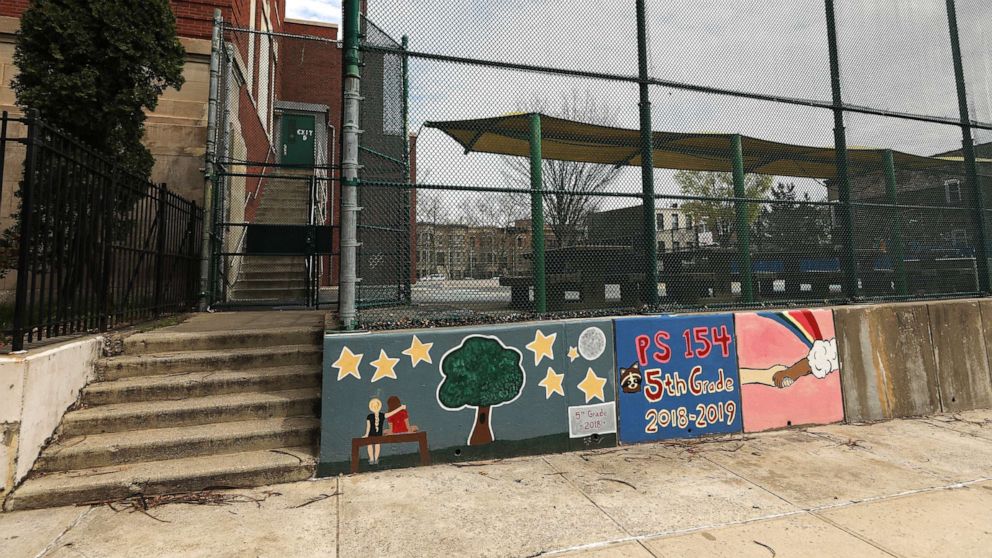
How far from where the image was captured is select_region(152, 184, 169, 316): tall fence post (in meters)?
5.35

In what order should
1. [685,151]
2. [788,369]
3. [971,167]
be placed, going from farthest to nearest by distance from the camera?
[685,151] < [971,167] < [788,369]

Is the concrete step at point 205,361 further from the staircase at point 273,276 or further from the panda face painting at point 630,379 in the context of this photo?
the staircase at point 273,276

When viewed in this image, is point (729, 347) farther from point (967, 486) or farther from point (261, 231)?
point (261, 231)

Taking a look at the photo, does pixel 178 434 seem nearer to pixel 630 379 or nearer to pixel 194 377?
pixel 194 377

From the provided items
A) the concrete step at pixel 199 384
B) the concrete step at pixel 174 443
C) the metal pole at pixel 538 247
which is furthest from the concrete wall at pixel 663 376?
the concrete step at pixel 199 384

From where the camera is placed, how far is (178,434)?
3467mm

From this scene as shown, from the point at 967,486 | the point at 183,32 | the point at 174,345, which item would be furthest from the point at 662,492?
the point at 183,32

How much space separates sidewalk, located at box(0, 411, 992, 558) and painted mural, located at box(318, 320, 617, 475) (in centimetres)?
18

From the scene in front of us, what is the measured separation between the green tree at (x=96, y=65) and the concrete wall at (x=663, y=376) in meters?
4.25

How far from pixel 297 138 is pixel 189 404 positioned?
53.7 feet

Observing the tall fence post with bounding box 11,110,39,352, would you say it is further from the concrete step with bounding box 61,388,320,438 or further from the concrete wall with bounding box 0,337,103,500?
the concrete step with bounding box 61,388,320,438

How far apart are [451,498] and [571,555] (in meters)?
1.00

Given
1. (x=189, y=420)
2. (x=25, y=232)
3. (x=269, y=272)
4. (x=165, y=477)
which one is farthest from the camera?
(x=269, y=272)

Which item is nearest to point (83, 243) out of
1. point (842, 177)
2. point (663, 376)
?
point (663, 376)
